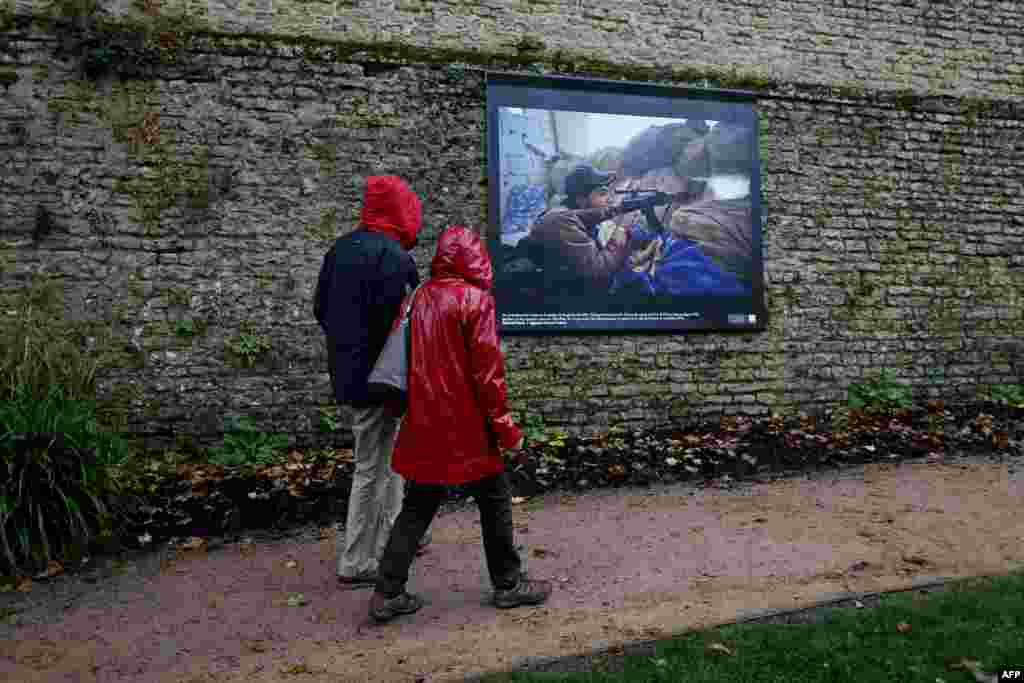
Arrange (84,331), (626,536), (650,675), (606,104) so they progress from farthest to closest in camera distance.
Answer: (606,104) → (84,331) → (626,536) → (650,675)

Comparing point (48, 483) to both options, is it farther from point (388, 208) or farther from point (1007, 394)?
point (1007, 394)

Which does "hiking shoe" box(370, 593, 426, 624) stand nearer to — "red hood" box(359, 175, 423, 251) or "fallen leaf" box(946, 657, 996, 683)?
"red hood" box(359, 175, 423, 251)

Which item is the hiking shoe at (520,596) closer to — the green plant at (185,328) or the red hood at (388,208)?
the red hood at (388,208)

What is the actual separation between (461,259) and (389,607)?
5.52 feet

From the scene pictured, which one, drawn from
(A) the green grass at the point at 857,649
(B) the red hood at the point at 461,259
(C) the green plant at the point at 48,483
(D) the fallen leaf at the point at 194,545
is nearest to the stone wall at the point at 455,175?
(C) the green plant at the point at 48,483

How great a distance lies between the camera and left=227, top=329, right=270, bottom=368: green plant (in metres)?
6.90

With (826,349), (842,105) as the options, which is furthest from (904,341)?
(842,105)

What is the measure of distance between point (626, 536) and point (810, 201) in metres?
4.90

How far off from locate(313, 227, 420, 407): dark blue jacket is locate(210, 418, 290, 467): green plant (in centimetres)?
300

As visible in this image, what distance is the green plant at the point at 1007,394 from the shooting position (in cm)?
857

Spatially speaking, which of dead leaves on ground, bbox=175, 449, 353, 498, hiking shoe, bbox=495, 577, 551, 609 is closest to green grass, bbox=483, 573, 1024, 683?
hiking shoe, bbox=495, 577, 551, 609

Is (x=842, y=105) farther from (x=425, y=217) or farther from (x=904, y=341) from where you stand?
(x=425, y=217)

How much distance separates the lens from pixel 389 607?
145 inches

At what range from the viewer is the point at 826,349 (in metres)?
8.20
